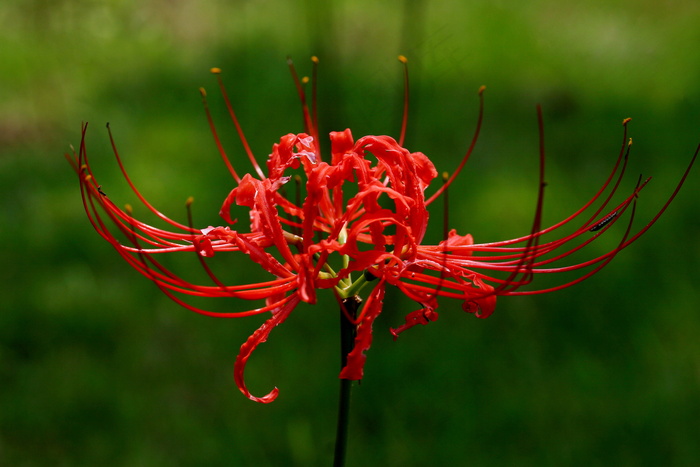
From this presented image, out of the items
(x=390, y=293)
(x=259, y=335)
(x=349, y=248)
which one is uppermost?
(x=349, y=248)

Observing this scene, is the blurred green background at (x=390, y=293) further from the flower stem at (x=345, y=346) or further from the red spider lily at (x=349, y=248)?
the red spider lily at (x=349, y=248)

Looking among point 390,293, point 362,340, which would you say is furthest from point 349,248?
point 390,293

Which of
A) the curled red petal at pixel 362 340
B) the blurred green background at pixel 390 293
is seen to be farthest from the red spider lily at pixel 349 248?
the blurred green background at pixel 390 293

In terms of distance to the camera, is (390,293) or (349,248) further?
(390,293)

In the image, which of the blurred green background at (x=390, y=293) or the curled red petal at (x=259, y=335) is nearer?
the curled red petal at (x=259, y=335)

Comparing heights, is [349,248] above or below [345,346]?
above

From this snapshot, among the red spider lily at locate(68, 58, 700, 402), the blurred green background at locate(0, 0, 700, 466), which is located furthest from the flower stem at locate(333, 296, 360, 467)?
the blurred green background at locate(0, 0, 700, 466)

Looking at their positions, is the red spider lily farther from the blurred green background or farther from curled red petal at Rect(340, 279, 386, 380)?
the blurred green background

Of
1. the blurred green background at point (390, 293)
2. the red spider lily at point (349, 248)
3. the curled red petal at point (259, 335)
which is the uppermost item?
the red spider lily at point (349, 248)

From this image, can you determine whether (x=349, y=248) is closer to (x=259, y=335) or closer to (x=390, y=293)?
(x=259, y=335)
